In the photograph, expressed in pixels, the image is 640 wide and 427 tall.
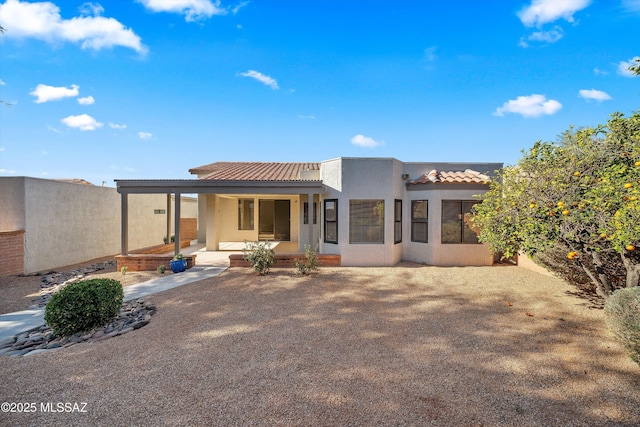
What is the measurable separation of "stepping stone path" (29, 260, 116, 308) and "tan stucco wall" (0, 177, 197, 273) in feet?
4.14

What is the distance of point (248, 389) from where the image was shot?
3719 mm

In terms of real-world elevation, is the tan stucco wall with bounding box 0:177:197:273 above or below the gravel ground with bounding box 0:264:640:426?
above

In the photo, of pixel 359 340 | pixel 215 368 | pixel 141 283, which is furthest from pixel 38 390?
pixel 141 283

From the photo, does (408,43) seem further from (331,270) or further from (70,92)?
(70,92)

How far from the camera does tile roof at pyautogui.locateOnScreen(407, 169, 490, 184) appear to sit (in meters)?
11.8

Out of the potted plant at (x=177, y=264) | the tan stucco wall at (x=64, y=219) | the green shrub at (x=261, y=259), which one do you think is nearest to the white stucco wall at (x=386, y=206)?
the green shrub at (x=261, y=259)

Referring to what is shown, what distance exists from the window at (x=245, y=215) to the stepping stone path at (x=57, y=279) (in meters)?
6.64

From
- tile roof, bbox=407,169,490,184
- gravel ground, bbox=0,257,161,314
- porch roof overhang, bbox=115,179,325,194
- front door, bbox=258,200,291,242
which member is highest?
tile roof, bbox=407,169,490,184

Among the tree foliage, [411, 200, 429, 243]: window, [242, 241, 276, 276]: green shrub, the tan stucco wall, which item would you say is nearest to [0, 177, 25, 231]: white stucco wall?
the tan stucco wall

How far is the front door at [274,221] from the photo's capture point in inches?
686

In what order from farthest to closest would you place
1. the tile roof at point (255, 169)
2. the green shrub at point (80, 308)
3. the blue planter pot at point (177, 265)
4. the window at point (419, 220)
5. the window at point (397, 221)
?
the tile roof at point (255, 169)
the window at point (419, 220)
the window at point (397, 221)
the blue planter pot at point (177, 265)
the green shrub at point (80, 308)

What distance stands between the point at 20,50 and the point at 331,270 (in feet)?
48.1

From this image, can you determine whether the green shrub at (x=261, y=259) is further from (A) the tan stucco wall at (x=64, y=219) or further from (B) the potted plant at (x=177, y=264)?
(A) the tan stucco wall at (x=64, y=219)

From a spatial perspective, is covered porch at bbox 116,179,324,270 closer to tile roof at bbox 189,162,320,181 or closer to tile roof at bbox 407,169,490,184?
tile roof at bbox 189,162,320,181
